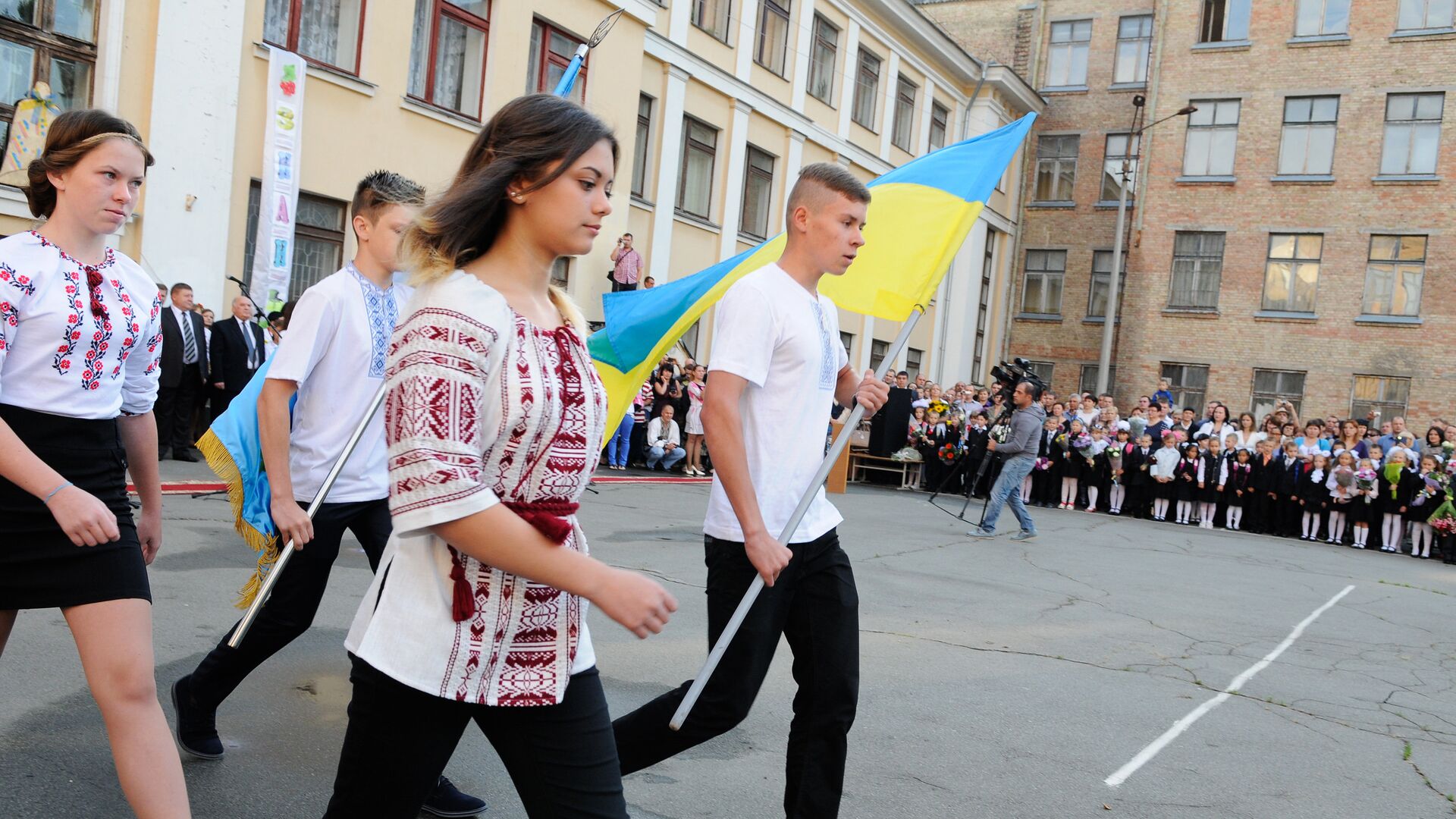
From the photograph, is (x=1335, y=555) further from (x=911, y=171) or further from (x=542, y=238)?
(x=542, y=238)

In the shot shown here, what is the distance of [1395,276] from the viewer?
31.1 metres

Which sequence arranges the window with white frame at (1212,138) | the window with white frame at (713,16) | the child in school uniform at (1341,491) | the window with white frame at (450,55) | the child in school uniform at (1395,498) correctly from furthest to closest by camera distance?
the window with white frame at (1212,138)
the window with white frame at (713,16)
the child in school uniform at (1341,491)
the child in school uniform at (1395,498)
the window with white frame at (450,55)

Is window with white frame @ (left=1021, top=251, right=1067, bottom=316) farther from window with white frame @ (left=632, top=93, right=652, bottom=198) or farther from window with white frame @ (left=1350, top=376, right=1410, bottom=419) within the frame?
window with white frame @ (left=632, top=93, right=652, bottom=198)

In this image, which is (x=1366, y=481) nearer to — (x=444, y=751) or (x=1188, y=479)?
(x=1188, y=479)

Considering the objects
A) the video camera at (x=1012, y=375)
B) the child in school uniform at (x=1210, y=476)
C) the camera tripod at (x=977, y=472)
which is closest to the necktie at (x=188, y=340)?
the camera tripod at (x=977, y=472)

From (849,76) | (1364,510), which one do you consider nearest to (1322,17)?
(849,76)

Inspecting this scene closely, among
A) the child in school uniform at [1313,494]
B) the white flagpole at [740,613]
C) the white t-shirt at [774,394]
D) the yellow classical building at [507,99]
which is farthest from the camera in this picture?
the child in school uniform at [1313,494]

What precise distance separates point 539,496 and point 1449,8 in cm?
3624

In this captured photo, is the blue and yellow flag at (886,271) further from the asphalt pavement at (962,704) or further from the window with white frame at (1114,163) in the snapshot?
the window with white frame at (1114,163)

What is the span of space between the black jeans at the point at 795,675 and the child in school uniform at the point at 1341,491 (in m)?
17.8

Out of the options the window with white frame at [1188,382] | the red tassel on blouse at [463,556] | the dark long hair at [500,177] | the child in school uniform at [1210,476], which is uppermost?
the window with white frame at [1188,382]

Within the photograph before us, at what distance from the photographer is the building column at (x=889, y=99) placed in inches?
1225

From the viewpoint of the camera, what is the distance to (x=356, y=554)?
819 cm

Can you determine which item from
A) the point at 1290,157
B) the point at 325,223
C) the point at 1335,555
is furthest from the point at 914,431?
the point at 1290,157
